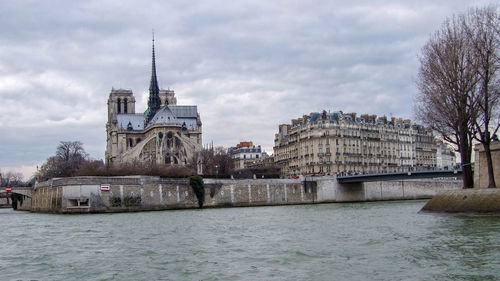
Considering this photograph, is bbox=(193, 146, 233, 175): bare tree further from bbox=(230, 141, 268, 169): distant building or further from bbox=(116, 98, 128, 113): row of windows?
bbox=(116, 98, 128, 113): row of windows

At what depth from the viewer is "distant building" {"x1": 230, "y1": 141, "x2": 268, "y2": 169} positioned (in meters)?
125

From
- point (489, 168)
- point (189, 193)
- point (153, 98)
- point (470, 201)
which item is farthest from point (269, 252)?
point (153, 98)

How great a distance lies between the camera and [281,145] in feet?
319

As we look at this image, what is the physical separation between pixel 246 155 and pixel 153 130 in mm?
31094

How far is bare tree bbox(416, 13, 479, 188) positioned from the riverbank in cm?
259

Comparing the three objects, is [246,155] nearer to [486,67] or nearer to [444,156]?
[444,156]

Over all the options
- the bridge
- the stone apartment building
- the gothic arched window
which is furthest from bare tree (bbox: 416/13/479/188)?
the gothic arched window

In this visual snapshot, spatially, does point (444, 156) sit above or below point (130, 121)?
below

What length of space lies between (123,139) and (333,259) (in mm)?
97554

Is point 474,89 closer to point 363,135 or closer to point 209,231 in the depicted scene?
point 209,231

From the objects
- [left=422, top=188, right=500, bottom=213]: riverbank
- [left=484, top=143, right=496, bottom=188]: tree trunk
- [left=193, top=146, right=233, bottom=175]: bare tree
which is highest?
[left=193, top=146, right=233, bottom=175]: bare tree

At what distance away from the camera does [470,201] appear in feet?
98.2

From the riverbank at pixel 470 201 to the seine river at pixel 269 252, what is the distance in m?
0.96

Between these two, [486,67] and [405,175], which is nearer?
[486,67]
